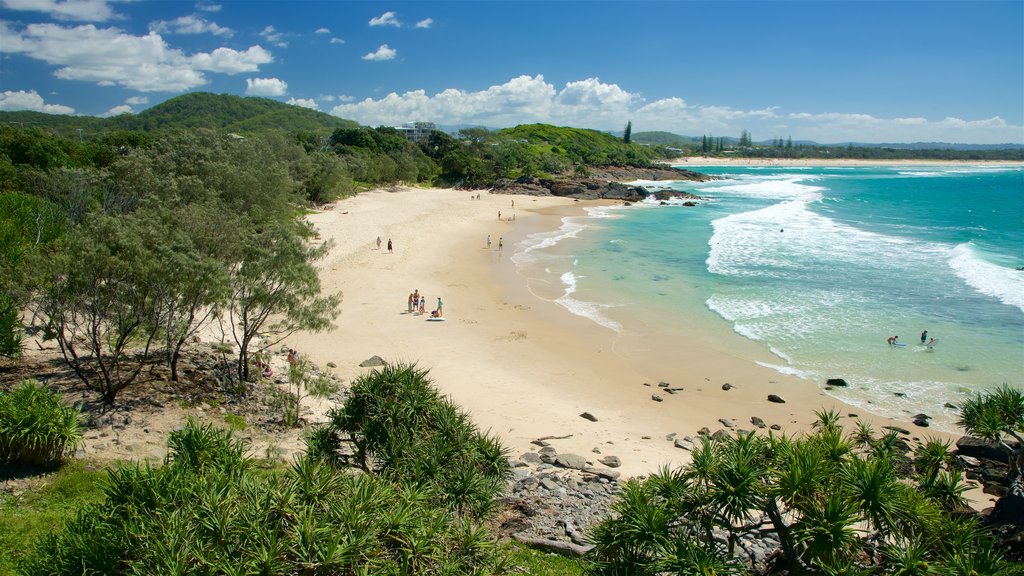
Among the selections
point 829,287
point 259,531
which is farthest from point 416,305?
point 829,287

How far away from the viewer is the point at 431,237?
4494cm

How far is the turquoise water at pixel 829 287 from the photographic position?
21031 millimetres

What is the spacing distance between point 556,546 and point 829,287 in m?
28.0

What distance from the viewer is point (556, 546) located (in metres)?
10.2

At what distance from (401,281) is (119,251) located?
61.9 feet

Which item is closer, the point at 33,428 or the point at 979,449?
the point at 33,428

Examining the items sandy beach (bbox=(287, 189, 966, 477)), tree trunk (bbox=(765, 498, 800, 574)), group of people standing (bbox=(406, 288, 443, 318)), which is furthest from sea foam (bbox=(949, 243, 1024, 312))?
tree trunk (bbox=(765, 498, 800, 574))

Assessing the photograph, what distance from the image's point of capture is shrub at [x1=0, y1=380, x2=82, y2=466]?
10.2 metres

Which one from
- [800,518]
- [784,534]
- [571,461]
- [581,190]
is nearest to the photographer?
[784,534]

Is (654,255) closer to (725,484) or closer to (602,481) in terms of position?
(602,481)

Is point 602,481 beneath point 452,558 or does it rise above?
beneath

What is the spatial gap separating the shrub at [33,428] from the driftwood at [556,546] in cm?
871

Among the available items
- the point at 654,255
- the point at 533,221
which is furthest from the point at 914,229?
the point at 533,221

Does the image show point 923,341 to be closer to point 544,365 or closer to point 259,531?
point 544,365
